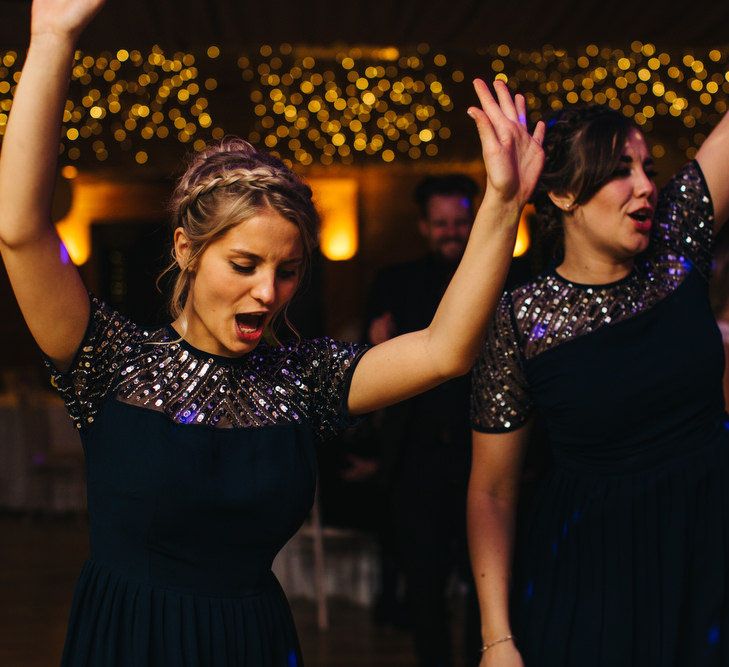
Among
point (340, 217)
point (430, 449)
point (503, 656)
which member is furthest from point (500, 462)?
point (340, 217)

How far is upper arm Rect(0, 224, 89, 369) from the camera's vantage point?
1.49 meters

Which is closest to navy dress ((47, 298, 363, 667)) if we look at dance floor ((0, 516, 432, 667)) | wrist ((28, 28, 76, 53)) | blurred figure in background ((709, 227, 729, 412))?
wrist ((28, 28, 76, 53))

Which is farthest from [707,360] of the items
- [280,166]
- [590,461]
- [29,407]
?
[29,407]

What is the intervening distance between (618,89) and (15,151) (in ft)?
24.7

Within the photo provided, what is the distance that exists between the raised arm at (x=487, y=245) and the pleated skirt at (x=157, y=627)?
45 cm

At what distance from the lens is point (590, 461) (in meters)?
2.10

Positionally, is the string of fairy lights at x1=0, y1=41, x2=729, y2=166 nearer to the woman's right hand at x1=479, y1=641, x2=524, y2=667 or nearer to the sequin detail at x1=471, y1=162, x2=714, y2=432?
the sequin detail at x1=471, y1=162, x2=714, y2=432

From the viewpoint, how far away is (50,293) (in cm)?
154

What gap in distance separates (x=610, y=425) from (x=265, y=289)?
76cm

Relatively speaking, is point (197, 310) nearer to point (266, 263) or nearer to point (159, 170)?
point (266, 263)

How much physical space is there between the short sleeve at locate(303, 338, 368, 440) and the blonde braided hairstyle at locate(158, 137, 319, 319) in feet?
0.53

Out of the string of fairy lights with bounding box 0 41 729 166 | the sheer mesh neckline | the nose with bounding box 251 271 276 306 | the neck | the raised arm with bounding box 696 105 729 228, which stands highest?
the string of fairy lights with bounding box 0 41 729 166

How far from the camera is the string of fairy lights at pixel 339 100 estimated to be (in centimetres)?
838

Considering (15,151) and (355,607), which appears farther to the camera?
(355,607)
